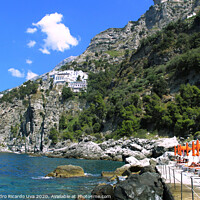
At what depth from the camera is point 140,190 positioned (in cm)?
986

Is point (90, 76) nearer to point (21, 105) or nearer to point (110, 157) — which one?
point (21, 105)

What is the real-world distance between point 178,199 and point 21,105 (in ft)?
358

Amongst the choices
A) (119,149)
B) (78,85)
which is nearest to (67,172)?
(119,149)

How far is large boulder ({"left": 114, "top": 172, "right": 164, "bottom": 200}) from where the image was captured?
966 cm

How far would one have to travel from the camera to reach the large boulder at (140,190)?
31.7 feet

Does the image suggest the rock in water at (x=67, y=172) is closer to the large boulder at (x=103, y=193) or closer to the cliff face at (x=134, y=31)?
the large boulder at (x=103, y=193)

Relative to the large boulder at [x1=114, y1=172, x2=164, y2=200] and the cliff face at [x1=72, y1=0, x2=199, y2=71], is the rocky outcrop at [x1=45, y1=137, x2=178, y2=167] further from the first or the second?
the cliff face at [x1=72, y1=0, x2=199, y2=71]

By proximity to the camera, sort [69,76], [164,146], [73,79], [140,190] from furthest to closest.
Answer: [69,76]
[73,79]
[164,146]
[140,190]

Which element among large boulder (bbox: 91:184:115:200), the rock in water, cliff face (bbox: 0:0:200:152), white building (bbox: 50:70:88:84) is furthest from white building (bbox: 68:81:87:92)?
large boulder (bbox: 91:184:115:200)

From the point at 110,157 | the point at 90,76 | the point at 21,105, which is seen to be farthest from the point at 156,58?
the point at 21,105

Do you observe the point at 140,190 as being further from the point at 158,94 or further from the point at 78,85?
the point at 78,85

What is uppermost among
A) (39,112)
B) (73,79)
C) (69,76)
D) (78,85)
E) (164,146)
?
(69,76)

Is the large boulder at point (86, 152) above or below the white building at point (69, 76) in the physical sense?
below

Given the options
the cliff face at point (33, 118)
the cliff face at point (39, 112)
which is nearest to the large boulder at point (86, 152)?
the cliff face at point (39, 112)
